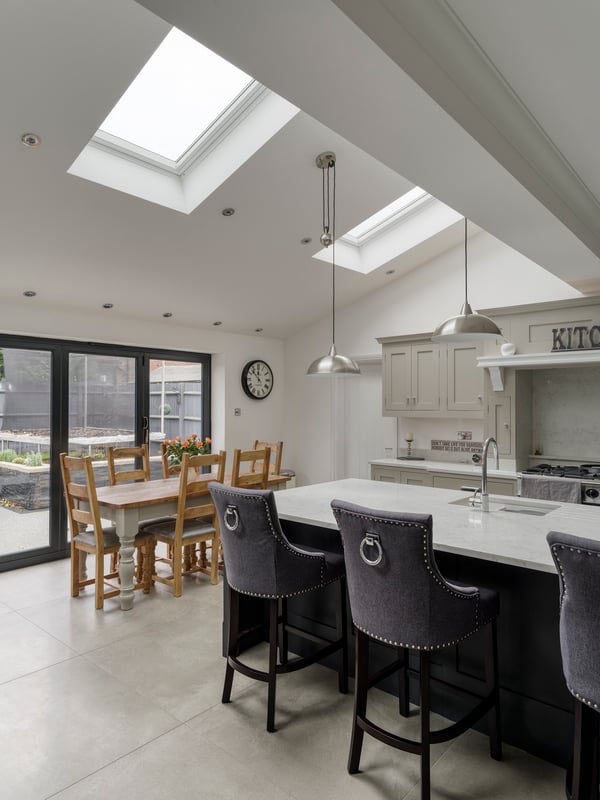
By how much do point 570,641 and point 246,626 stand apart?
76.3 inches

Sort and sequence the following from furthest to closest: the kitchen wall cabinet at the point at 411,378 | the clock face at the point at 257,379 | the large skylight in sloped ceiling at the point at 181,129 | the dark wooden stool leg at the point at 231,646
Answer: the clock face at the point at 257,379 < the kitchen wall cabinet at the point at 411,378 < the large skylight in sloped ceiling at the point at 181,129 < the dark wooden stool leg at the point at 231,646

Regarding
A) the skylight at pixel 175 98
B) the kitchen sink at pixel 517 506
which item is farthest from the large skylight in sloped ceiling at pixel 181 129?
the kitchen sink at pixel 517 506

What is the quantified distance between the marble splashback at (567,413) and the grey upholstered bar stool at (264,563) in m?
3.07

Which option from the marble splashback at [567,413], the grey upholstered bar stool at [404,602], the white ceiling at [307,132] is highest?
the white ceiling at [307,132]

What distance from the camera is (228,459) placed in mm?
6082

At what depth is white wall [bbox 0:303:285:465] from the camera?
179 inches

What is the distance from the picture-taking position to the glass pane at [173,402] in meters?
5.55

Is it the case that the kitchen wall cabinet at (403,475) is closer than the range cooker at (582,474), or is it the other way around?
the range cooker at (582,474)

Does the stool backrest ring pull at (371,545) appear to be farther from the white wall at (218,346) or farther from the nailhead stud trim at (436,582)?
the white wall at (218,346)

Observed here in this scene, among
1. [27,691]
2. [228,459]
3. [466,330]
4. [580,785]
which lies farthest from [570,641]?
[228,459]

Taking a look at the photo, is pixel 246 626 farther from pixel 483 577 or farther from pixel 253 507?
pixel 483 577

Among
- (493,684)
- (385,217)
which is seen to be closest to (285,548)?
(493,684)

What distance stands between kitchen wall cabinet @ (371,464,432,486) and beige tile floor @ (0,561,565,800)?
2432 mm

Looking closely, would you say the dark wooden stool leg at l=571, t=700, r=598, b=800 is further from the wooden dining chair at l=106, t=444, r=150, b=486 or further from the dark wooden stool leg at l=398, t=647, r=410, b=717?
the wooden dining chair at l=106, t=444, r=150, b=486
